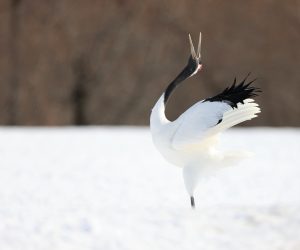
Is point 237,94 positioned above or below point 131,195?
above

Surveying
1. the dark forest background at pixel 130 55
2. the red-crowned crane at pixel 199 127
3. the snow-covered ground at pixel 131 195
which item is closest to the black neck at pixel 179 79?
the red-crowned crane at pixel 199 127

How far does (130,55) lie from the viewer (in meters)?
9.42

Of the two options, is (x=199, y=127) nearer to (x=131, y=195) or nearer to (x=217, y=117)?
(x=217, y=117)

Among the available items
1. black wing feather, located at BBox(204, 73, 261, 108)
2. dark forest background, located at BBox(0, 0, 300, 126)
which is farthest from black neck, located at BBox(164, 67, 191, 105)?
dark forest background, located at BBox(0, 0, 300, 126)

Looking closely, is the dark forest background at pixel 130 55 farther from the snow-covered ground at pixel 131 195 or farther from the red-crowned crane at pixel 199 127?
the red-crowned crane at pixel 199 127

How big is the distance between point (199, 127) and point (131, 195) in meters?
2.95

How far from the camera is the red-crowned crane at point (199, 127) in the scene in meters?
1.86

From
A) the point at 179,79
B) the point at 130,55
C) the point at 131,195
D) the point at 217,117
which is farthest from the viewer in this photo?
the point at 130,55

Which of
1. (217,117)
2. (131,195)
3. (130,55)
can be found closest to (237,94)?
(217,117)

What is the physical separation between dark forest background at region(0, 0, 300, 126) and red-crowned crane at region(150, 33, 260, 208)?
7.38m

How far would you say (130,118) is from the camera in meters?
9.45

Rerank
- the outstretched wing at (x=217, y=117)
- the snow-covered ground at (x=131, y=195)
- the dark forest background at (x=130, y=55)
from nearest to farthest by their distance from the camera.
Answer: the outstretched wing at (x=217, y=117) < the snow-covered ground at (x=131, y=195) < the dark forest background at (x=130, y=55)

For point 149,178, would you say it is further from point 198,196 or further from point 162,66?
point 162,66

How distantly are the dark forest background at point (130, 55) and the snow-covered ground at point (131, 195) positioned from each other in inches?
63.9
